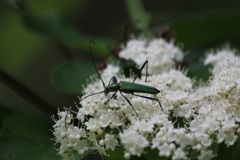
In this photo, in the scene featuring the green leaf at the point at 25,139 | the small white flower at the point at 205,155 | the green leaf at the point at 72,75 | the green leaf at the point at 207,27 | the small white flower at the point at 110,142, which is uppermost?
the green leaf at the point at 207,27

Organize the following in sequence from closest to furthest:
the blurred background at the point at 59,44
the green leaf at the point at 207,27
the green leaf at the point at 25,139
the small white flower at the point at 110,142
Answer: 1. the small white flower at the point at 110,142
2. the green leaf at the point at 25,139
3. the blurred background at the point at 59,44
4. the green leaf at the point at 207,27

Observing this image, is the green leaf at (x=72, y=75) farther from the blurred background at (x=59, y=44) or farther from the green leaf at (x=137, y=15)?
the green leaf at (x=137, y=15)

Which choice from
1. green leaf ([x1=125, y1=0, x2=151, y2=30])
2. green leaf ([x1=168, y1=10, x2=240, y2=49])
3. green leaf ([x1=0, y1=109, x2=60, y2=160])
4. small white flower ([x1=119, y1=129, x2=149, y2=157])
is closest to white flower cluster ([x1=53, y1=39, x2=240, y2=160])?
small white flower ([x1=119, y1=129, x2=149, y2=157])

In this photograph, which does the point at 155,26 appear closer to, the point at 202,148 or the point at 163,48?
the point at 163,48

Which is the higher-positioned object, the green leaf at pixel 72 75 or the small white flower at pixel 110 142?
the green leaf at pixel 72 75

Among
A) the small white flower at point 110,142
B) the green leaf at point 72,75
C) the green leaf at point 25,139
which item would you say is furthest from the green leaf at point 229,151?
the green leaf at point 72,75

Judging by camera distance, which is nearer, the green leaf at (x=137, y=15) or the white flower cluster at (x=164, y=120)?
the white flower cluster at (x=164, y=120)
